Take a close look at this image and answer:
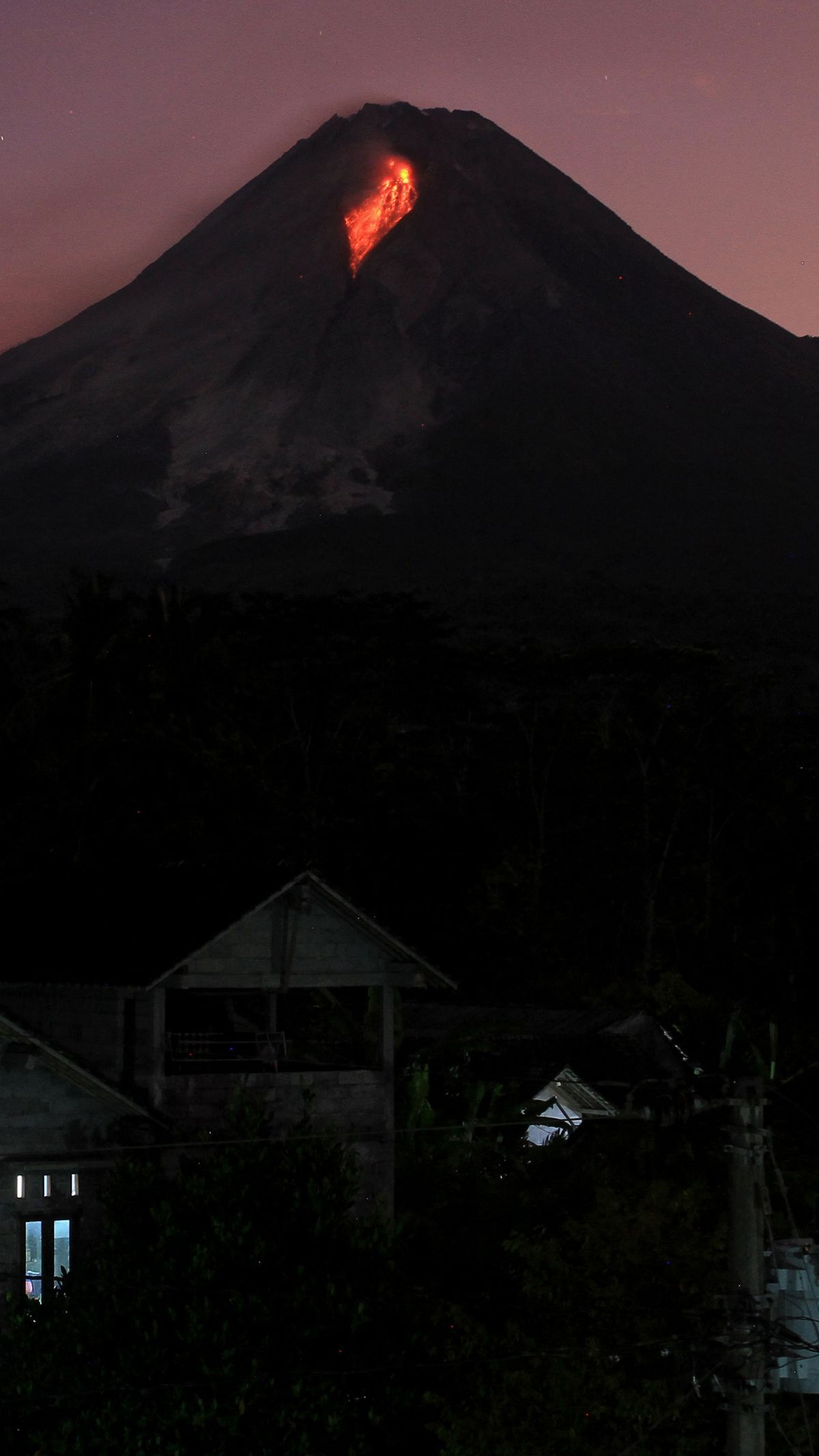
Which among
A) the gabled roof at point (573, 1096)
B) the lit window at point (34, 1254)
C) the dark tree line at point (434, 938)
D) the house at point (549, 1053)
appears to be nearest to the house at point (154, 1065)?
the lit window at point (34, 1254)

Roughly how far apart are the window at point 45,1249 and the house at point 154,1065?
0.7 inches

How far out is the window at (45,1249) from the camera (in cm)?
2225

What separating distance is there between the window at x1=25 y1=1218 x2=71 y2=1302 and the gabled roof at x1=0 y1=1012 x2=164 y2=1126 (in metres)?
1.53

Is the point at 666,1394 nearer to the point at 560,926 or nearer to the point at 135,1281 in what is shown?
the point at 135,1281

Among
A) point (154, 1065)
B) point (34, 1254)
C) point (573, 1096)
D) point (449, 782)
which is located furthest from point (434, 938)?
point (34, 1254)

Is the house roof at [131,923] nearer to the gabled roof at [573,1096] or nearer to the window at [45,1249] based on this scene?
the window at [45,1249]

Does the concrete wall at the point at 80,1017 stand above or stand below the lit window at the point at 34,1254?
above

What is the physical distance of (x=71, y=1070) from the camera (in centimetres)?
2228

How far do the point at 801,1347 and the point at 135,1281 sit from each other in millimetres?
8865

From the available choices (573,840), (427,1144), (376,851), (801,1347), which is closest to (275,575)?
(573,840)

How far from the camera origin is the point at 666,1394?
19375mm

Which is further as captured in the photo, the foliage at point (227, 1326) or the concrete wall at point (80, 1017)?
the concrete wall at point (80, 1017)

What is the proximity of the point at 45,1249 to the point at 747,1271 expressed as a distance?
11.7 m

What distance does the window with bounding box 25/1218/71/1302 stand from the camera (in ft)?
73.0
